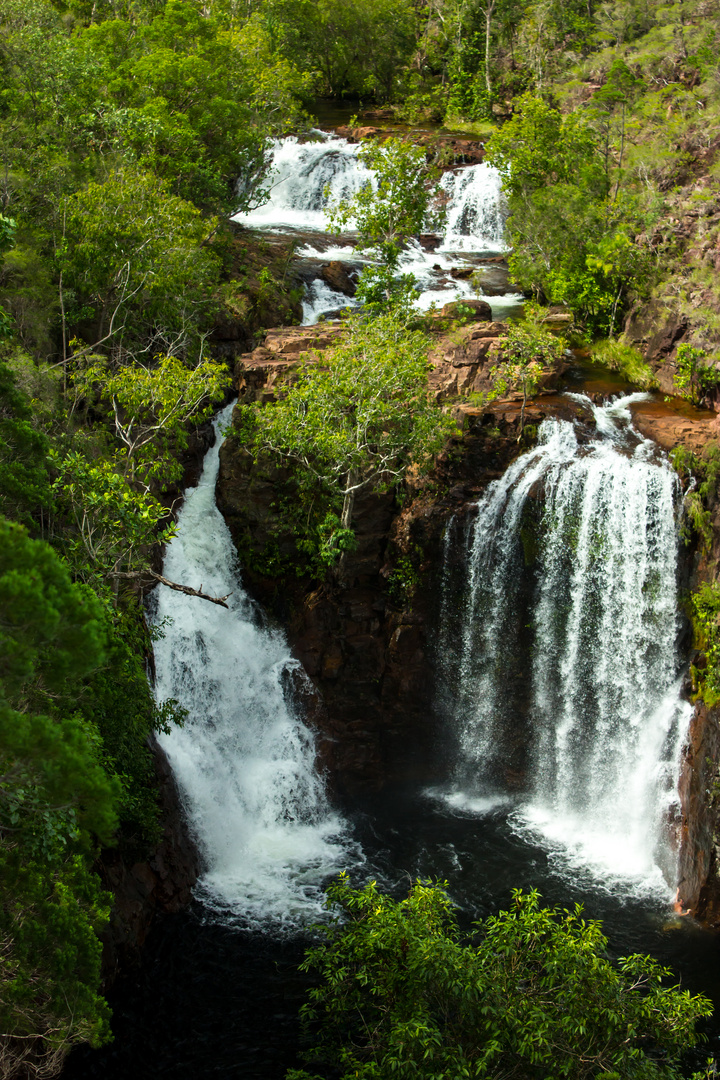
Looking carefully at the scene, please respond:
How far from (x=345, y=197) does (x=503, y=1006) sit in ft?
119

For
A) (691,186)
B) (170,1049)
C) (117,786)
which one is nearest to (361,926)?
(117,786)

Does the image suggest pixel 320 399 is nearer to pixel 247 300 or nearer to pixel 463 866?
pixel 247 300

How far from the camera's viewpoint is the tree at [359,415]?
775 inches

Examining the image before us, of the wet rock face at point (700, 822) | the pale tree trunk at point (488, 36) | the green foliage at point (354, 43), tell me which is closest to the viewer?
the wet rock face at point (700, 822)

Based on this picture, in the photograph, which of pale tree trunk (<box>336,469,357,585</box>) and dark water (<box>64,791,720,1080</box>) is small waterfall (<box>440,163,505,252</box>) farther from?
dark water (<box>64,791,720,1080</box>)

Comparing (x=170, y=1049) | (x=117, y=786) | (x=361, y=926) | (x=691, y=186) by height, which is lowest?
(x=170, y=1049)

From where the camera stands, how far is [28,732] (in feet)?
24.1

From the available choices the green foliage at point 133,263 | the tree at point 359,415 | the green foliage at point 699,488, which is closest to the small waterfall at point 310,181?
the green foliage at point 133,263

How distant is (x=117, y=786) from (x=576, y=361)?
2184 centimetres

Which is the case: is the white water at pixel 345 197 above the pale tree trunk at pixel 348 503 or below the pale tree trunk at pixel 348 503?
above

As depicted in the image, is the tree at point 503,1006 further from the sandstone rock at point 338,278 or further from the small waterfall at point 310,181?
the small waterfall at point 310,181

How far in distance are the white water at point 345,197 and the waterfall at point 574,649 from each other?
1511cm

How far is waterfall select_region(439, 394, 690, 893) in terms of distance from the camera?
1978cm

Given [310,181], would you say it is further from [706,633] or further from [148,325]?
[706,633]
